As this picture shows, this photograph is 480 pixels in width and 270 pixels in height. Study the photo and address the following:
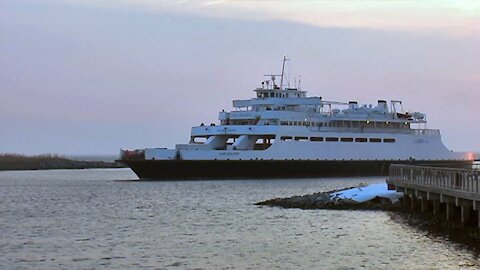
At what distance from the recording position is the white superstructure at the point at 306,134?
6888cm

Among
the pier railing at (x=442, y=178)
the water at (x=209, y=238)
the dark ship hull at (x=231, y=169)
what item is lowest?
the water at (x=209, y=238)

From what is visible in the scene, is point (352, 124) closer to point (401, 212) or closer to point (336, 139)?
point (336, 139)

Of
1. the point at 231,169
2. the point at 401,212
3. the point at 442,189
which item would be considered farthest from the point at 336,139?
the point at 442,189

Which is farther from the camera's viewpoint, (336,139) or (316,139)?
(336,139)

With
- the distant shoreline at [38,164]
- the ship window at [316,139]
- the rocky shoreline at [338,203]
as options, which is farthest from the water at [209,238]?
the distant shoreline at [38,164]

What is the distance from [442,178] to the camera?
28766mm

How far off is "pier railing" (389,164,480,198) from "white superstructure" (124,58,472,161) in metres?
31.3

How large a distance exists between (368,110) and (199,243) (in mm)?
Answer: 53338

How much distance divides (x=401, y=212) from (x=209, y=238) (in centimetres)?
1018

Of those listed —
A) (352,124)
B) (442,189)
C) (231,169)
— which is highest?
(352,124)

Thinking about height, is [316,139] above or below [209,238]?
above

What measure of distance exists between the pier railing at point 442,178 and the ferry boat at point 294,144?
3021cm

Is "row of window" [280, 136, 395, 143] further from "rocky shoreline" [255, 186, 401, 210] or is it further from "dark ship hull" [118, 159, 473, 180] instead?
"rocky shoreline" [255, 186, 401, 210]

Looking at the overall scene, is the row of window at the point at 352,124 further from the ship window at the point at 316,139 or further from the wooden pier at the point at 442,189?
the wooden pier at the point at 442,189
